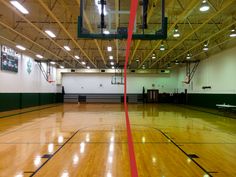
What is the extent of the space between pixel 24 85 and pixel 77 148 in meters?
→ 16.6

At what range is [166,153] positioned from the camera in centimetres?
601

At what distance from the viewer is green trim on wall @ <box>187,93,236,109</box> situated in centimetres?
1831

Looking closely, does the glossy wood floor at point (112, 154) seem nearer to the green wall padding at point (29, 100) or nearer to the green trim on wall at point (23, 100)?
the green trim on wall at point (23, 100)

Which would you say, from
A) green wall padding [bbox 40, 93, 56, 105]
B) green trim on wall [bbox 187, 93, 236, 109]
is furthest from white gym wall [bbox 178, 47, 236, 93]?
green wall padding [bbox 40, 93, 56, 105]

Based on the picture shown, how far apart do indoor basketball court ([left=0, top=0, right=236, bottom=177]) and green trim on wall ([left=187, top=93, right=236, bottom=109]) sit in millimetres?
82

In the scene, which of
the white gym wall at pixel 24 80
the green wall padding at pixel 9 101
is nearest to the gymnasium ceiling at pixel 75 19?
the white gym wall at pixel 24 80

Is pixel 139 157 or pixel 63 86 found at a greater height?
pixel 63 86

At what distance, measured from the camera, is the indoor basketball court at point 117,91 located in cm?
520

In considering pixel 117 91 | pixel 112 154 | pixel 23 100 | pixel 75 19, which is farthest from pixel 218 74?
pixel 112 154

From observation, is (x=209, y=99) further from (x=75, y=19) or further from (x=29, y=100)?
(x=29, y=100)

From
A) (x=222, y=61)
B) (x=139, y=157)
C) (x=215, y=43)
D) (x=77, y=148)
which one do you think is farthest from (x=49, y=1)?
(x=222, y=61)

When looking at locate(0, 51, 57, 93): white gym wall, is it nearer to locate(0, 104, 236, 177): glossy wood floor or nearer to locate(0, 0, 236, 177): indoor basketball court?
locate(0, 0, 236, 177): indoor basketball court

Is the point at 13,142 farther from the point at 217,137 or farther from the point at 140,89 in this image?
the point at 140,89

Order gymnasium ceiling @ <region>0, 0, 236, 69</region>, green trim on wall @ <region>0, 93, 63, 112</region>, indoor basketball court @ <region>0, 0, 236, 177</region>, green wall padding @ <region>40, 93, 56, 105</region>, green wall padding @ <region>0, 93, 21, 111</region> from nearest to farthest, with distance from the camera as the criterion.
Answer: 1. indoor basketball court @ <region>0, 0, 236, 177</region>
2. gymnasium ceiling @ <region>0, 0, 236, 69</region>
3. green wall padding @ <region>0, 93, 21, 111</region>
4. green trim on wall @ <region>0, 93, 63, 112</region>
5. green wall padding @ <region>40, 93, 56, 105</region>
